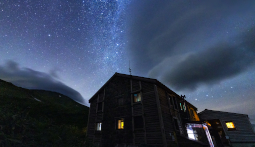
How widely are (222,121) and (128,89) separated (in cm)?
2052

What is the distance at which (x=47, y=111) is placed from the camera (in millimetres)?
40781

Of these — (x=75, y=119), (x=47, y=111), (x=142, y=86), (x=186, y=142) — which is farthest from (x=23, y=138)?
(x=47, y=111)

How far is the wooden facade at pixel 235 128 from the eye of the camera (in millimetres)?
20016

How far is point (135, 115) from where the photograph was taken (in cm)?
1508

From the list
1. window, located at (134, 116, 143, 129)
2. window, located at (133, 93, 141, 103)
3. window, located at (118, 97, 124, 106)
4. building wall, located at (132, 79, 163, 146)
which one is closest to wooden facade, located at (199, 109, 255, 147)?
building wall, located at (132, 79, 163, 146)

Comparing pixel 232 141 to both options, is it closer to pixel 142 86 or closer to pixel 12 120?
pixel 142 86

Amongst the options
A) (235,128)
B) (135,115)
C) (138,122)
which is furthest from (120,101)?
(235,128)

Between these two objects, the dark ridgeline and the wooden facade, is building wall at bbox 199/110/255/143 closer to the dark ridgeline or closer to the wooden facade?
the wooden facade

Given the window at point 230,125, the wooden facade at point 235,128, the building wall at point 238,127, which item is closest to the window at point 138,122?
the wooden facade at point 235,128

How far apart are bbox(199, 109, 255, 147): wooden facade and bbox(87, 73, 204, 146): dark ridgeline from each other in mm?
Answer: 8487

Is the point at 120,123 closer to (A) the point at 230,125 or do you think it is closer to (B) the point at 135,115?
(B) the point at 135,115

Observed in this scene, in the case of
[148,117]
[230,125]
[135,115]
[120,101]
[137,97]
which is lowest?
[230,125]

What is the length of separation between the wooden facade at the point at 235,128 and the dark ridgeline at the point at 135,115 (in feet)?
27.8

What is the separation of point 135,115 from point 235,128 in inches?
804
